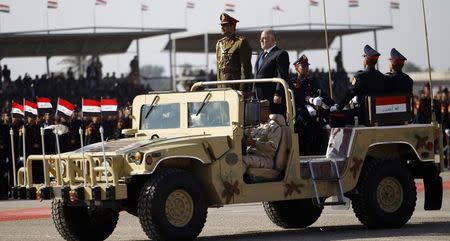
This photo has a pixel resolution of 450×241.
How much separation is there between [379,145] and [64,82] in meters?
29.7

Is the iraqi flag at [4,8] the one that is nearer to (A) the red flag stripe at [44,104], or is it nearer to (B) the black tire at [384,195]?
(A) the red flag stripe at [44,104]

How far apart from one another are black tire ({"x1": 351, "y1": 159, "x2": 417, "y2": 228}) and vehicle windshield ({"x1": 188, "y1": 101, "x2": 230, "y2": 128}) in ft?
6.47

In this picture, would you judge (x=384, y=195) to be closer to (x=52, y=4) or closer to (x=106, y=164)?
(x=106, y=164)

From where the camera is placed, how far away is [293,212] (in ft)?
57.5

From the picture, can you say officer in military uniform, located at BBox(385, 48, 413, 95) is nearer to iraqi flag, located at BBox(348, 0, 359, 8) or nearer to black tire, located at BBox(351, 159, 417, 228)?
black tire, located at BBox(351, 159, 417, 228)

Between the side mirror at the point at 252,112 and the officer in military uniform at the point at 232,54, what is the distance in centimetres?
118

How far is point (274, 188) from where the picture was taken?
15.9 m

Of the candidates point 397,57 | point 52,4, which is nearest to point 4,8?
point 52,4

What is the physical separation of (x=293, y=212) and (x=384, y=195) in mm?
1282

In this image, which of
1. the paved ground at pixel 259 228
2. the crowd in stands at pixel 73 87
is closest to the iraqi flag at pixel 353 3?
the crowd in stands at pixel 73 87

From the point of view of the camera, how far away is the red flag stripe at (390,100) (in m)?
17.1

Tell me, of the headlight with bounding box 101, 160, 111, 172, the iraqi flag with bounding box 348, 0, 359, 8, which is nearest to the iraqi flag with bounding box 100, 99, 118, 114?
the headlight with bounding box 101, 160, 111, 172

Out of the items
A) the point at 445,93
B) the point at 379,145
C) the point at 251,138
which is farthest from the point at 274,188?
the point at 445,93

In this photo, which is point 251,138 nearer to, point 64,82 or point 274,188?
point 274,188
